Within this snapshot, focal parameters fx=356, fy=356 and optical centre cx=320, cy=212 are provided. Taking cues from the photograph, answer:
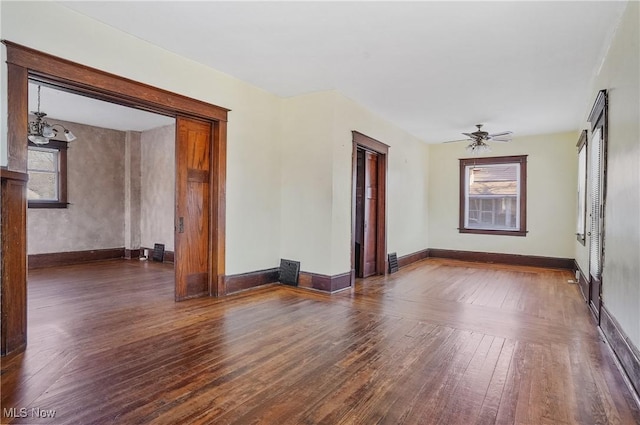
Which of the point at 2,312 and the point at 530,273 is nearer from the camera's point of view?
the point at 2,312

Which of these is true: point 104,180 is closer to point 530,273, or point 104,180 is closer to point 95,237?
point 95,237

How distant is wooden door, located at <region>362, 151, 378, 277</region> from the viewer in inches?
243

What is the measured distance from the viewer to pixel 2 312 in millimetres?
2645

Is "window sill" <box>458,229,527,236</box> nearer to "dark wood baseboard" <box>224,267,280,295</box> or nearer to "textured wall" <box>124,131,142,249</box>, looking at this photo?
"dark wood baseboard" <box>224,267,280,295</box>

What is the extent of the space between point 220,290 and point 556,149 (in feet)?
24.0

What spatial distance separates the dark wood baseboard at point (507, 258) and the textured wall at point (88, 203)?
7.48 m

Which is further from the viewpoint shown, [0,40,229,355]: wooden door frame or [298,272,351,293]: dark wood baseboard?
[298,272,351,293]: dark wood baseboard

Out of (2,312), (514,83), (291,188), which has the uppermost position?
(514,83)

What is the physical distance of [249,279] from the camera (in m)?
4.99

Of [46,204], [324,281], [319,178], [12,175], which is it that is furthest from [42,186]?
[324,281]

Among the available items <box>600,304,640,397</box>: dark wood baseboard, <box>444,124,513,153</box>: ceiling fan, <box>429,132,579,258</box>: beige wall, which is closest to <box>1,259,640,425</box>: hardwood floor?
<box>600,304,640,397</box>: dark wood baseboard

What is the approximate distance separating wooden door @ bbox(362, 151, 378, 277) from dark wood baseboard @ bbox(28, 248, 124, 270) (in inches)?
216

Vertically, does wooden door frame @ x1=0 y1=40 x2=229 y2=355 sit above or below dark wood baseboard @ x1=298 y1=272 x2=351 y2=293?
above

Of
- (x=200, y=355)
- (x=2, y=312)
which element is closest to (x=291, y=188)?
(x=200, y=355)
